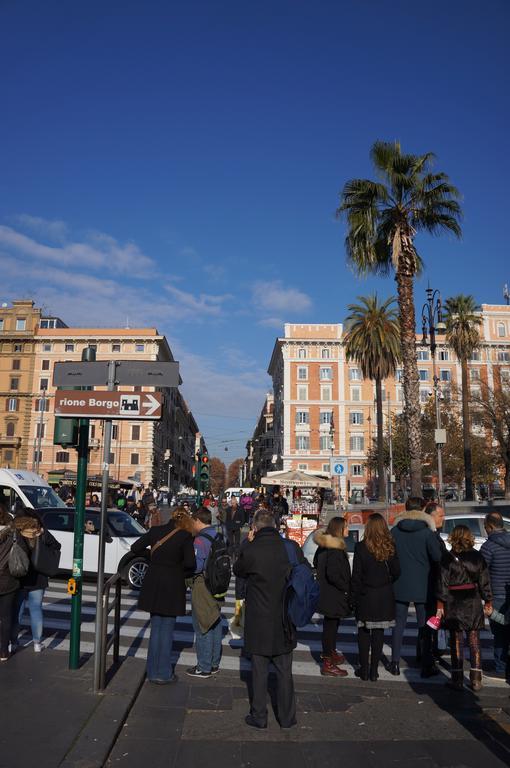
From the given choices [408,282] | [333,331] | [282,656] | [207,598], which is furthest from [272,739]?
[333,331]

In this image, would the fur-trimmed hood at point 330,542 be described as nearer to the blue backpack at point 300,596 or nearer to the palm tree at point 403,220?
the blue backpack at point 300,596

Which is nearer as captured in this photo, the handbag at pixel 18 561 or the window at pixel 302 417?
the handbag at pixel 18 561

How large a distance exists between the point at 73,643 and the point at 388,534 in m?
3.52

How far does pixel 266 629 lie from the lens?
5.48 metres

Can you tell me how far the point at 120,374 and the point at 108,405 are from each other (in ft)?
1.27

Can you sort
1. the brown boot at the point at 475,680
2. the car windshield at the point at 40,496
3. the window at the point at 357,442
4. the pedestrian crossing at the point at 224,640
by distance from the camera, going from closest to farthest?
the brown boot at the point at 475,680 → the pedestrian crossing at the point at 224,640 → the car windshield at the point at 40,496 → the window at the point at 357,442

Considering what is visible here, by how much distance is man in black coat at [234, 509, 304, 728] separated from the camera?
18.0ft

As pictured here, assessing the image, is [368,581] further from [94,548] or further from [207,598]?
[94,548]

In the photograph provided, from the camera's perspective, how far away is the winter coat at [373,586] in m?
6.80

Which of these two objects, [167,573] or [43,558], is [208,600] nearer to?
[167,573]

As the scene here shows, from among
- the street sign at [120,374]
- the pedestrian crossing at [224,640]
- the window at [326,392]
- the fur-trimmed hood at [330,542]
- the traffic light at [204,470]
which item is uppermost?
the window at [326,392]

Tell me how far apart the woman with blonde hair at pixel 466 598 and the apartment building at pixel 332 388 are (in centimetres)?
6741

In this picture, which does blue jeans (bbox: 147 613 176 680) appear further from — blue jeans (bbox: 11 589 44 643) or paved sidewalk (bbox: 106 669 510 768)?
blue jeans (bbox: 11 589 44 643)

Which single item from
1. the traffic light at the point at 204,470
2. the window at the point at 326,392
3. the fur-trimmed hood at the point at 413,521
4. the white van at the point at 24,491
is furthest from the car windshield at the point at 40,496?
the window at the point at 326,392
